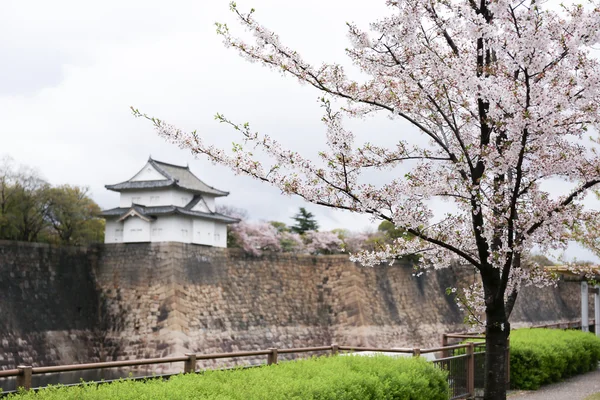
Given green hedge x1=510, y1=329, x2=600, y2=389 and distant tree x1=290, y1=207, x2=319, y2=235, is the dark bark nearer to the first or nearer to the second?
green hedge x1=510, y1=329, x2=600, y2=389

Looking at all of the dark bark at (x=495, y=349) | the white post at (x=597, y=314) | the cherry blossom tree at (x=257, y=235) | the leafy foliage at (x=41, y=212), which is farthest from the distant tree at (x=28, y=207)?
the dark bark at (x=495, y=349)

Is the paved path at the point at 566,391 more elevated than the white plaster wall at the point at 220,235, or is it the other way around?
the white plaster wall at the point at 220,235

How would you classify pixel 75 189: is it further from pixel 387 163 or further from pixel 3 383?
pixel 387 163

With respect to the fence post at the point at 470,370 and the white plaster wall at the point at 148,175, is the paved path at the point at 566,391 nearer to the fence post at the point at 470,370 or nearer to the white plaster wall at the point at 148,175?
the fence post at the point at 470,370

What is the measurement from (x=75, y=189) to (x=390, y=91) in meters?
27.3

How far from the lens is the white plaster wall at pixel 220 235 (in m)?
30.8

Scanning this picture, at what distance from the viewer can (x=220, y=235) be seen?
31125mm

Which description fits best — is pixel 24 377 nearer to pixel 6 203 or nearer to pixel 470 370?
pixel 470 370

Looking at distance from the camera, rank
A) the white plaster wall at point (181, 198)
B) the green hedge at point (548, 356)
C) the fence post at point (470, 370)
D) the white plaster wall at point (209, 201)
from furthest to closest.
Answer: the white plaster wall at point (209, 201) → the white plaster wall at point (181, 198) → the green hedge at point (548, 356) → the fence post at point (470, 370)

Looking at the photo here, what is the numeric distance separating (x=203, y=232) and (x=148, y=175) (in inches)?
127

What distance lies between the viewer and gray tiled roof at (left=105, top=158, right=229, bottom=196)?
1148 inches

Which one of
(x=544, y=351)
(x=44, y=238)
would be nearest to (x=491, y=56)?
(x=544, y=351)

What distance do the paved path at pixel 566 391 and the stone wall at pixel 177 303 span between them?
1367 centimetres

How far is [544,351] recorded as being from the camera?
13.9m
